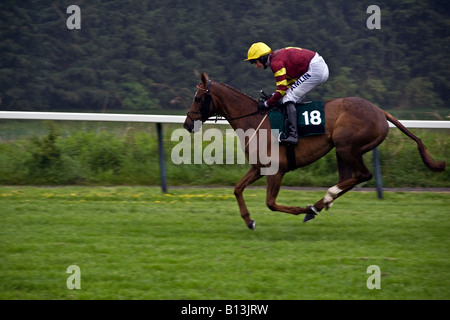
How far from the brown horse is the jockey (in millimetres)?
208

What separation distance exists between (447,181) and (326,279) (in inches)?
196

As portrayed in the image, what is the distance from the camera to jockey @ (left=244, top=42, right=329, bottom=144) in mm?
6535

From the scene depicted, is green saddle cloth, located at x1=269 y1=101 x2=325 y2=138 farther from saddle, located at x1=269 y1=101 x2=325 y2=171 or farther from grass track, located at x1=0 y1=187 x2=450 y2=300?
grass track, located at x1=0 y1=187 x2=450 y2=300

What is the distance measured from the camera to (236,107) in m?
6.88

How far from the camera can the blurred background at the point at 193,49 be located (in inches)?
642

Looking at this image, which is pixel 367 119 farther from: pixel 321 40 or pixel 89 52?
pixel 89 52

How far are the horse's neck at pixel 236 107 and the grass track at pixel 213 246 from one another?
109 centimetres

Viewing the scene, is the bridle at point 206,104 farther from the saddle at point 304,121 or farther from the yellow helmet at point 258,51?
the saddle at point 304,121

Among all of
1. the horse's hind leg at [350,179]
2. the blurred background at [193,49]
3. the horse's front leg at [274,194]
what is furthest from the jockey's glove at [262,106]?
the blurred background at [193,49]

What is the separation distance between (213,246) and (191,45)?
39.4ft

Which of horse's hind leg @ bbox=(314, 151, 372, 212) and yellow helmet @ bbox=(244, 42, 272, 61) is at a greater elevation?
yellow helmet @ bbox=(244, 42, 272, 61)

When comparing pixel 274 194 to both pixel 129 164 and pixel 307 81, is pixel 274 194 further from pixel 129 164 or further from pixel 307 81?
pixel 129 164

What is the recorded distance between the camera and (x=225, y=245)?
5.83 metres

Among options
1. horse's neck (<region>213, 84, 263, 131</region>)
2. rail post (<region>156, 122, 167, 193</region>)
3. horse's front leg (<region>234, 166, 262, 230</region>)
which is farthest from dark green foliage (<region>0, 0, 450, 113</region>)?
horse's front leg (<region>234, 166, 262, 230</region>)
